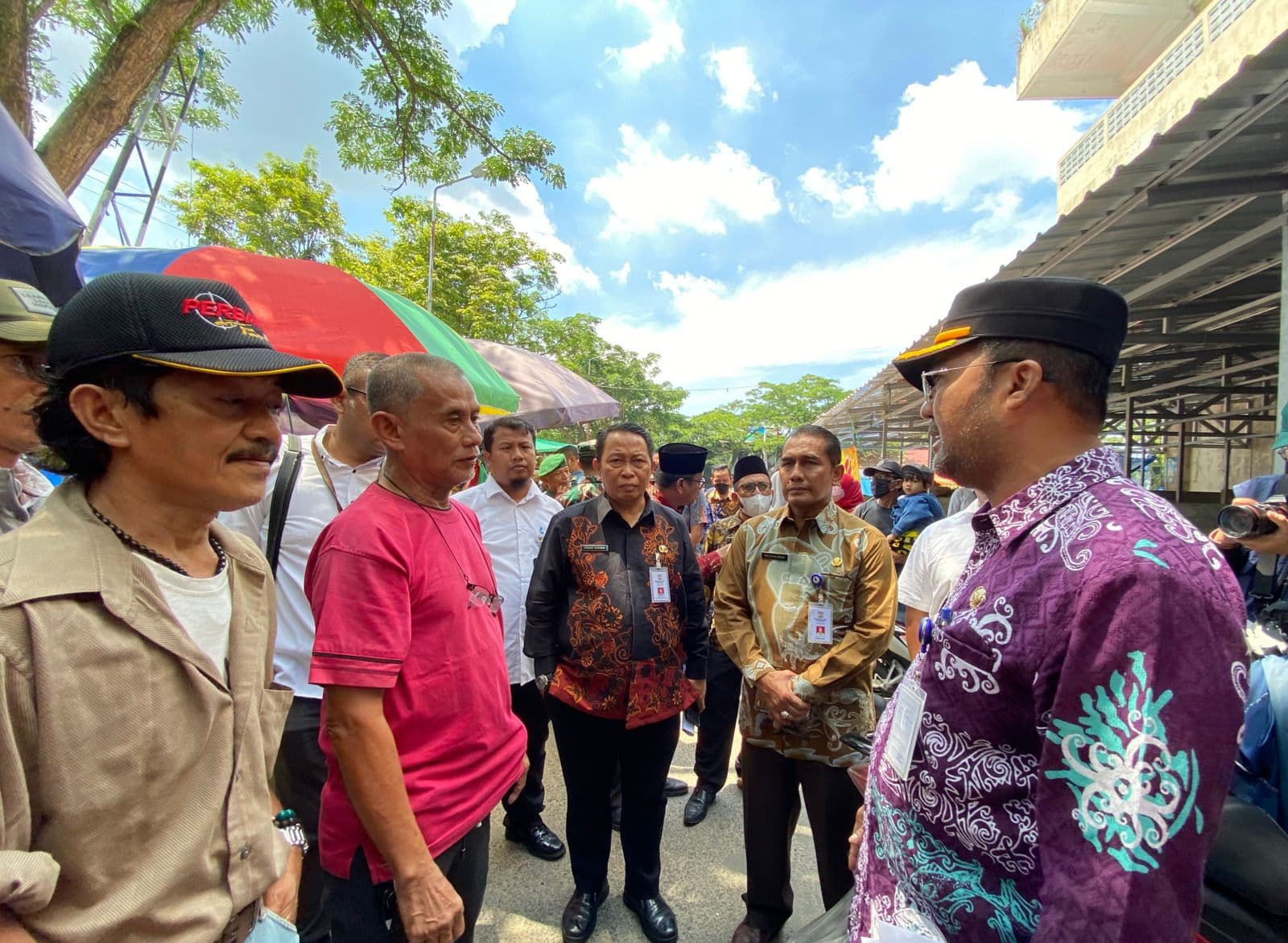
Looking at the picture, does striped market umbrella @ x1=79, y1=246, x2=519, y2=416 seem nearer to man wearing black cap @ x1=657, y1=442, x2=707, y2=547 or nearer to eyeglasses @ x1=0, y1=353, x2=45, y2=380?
man wearing black cap @ x1=657, y1=442, x2=707, y2=547

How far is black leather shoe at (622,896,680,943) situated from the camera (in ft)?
7.71

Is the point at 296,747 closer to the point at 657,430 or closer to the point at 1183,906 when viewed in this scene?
the point at 1183,906

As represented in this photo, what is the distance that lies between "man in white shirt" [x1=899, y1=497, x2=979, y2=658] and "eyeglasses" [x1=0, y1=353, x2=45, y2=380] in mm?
3020

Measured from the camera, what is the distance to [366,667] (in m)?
1.29

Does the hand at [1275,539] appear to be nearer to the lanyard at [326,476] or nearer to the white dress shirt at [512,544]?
the white dress shirt at [512,544]

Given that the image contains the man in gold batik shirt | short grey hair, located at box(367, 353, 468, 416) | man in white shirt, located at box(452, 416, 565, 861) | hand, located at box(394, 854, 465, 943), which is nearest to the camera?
hand, located at box(394, 854, 465, 943)

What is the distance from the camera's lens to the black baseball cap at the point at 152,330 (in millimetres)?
950

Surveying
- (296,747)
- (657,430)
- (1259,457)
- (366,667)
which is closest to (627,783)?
(296,747)

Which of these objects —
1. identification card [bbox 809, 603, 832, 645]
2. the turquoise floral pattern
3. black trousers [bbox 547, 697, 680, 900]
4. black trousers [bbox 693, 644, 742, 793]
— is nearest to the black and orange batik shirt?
black trousers [bbox 547, 697, 680, 900]

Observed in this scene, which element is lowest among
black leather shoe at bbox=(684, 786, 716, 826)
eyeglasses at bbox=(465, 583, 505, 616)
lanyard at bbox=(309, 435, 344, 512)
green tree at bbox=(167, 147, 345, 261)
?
black leather shoe at bbox=(684, 786, 716, 826)

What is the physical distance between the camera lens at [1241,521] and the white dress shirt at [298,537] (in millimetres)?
2999

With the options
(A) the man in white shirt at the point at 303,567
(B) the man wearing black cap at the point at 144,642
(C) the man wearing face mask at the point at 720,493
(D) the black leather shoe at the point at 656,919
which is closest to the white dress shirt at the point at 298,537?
(A) the man in white shirt at the point at 303,567

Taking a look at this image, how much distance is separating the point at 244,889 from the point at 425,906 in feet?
1.37

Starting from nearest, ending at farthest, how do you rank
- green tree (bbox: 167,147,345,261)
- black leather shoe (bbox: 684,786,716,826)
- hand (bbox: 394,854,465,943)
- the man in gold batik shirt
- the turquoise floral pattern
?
1. the turquoise floral pattern
2. hand (bbox: 394,854,465,943)
3. the man in gold batik shirt
4. black leather shoe (bbox: 684,786,716,826)
5. green tree (bbox: 167,147,345,261)
